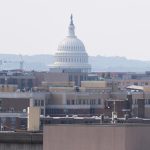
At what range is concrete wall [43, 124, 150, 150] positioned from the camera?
25328mm

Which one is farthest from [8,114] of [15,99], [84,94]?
[84,94]

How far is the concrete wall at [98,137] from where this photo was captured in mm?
25328

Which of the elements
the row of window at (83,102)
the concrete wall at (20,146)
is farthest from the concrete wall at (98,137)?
the row of window at (83,102)

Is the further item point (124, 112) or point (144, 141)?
point (124, 112)

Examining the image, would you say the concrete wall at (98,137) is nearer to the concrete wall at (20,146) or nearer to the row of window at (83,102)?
the concrete wall at (20,146)

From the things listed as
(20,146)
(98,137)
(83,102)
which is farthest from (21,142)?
(83,102)

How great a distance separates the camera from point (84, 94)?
286ft

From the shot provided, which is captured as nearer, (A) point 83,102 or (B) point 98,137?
(B) point 98,137

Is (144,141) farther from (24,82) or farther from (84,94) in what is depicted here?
(24,82)

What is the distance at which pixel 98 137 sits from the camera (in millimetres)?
25484

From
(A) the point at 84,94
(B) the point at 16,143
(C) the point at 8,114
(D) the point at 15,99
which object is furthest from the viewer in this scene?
(A) the point at 84,94

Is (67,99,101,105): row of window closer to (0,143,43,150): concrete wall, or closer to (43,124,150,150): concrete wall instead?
(0,143,43,150): concrete wall

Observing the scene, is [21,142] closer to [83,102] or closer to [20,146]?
[20,146]

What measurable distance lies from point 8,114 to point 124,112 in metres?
16.2
